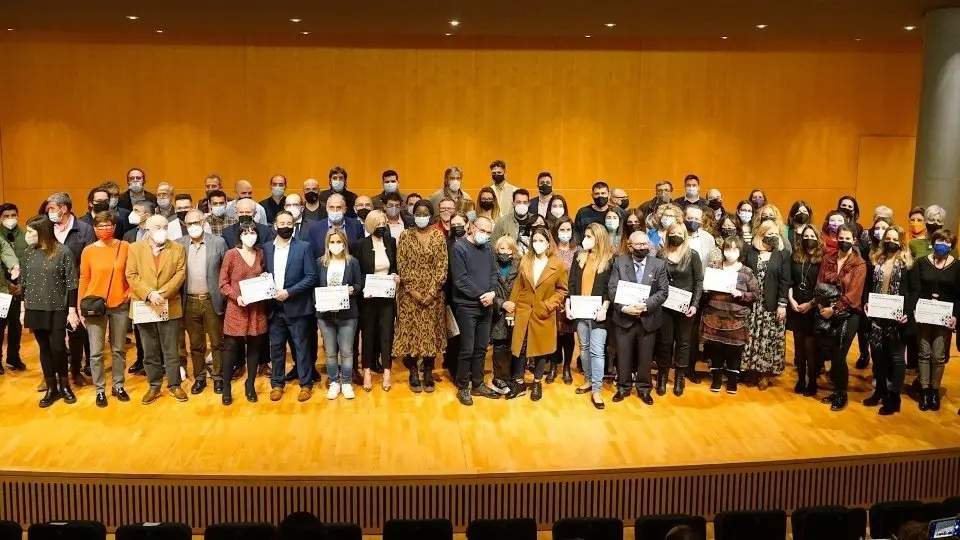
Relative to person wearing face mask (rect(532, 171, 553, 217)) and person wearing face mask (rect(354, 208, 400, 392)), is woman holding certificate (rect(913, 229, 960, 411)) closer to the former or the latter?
person wearing face mask (rect(532, 171, 553, 217))

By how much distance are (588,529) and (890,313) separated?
3329 mm

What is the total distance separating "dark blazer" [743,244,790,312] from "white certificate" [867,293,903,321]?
0.59 meters

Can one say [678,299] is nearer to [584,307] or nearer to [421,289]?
[584,307]

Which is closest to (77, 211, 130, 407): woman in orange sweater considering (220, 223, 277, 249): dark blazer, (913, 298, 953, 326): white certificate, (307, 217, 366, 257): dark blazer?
(220, 223, 277, 249): dark blazer

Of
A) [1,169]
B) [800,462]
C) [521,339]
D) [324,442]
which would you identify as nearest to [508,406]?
[521,339]

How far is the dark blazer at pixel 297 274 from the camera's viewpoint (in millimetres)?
6066

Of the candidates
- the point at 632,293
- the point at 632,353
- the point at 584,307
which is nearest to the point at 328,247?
the point at 584,307

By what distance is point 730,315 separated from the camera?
252 inches

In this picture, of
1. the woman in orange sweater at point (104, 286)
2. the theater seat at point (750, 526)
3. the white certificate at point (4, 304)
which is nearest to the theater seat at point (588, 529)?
the theater seat at point (750, 526)

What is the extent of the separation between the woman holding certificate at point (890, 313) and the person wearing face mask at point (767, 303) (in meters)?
0.63

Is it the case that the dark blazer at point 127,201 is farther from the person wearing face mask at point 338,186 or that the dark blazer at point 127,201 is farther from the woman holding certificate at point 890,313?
the woman holding certificate at point 890,313

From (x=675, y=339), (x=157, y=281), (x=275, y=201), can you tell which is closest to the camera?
(x=157, y=281)

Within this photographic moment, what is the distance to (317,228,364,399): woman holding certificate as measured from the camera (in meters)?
6.13

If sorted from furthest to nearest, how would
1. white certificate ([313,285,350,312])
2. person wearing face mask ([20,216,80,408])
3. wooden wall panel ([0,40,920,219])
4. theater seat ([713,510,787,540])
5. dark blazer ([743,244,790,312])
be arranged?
wooden wall panel ([0,40,920,219]) < dark blazer ([743,244,790,312]) < white certificate ([313,285,350,312]) < person wearing face mask ([20,216,80,408]) < theater seat ([713,510,787,540])
